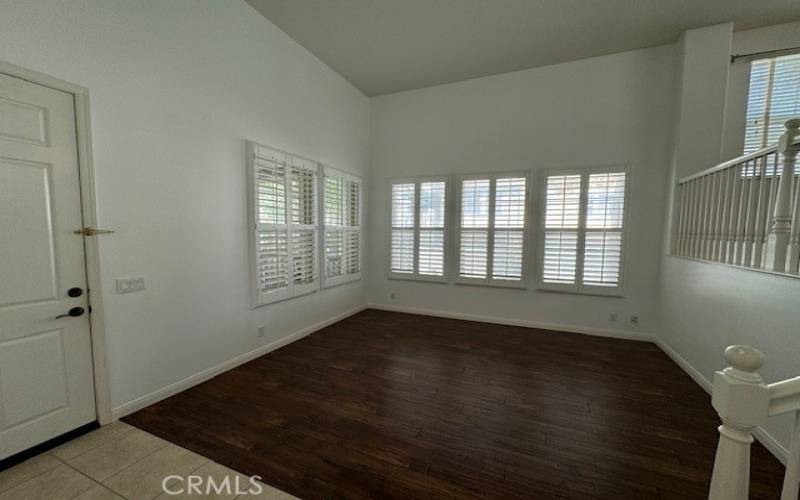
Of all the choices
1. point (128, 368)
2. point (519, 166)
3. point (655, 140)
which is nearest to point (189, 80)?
point (128, 368)

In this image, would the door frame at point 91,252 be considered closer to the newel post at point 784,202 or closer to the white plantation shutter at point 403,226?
the white plantation shutter at point 403,226

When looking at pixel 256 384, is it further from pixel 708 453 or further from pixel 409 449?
pixel 708 453

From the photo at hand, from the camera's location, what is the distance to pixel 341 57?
4129 millimetres

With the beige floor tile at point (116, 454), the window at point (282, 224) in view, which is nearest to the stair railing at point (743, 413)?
the beige floor tile at point (116, 454)

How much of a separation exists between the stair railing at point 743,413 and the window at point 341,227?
4046 mm

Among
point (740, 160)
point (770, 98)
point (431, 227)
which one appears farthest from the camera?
point (431, 227)

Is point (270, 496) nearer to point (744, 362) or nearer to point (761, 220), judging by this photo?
point (744, 362)

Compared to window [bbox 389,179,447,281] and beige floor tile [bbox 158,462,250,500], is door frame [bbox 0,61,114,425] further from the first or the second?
window [bbox 389,179,447,281]

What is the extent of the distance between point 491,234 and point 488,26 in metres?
2.61

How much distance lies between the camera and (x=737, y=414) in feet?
2.56

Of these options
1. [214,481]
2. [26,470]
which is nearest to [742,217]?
[214,481]

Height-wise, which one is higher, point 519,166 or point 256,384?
point 519,166

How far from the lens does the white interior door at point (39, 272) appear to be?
1.83m

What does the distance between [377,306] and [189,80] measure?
403 centimetres
